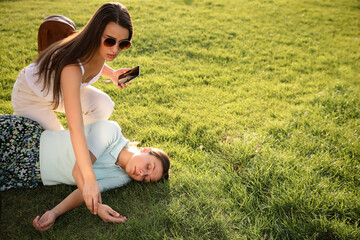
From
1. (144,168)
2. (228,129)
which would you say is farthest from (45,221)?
(228,129)

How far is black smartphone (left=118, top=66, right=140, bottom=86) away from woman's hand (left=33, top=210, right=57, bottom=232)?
5.45 ft

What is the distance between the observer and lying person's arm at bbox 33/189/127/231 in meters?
2.35

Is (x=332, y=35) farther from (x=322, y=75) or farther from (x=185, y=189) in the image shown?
(x=185, y=189)

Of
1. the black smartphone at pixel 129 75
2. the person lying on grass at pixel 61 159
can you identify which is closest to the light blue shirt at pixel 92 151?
the person lying on grass at pixel 61 159

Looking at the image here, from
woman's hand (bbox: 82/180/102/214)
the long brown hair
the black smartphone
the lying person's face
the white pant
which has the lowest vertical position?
the lying person's face

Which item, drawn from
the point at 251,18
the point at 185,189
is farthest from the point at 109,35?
the point at 251,18

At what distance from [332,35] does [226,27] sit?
3355mm

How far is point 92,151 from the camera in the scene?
2.69m

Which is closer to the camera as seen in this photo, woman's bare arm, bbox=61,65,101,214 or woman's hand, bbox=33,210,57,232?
woman's bare arm, bbox=61,65,101,214

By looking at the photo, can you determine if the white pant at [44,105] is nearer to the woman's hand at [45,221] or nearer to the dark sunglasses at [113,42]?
the dark sunglasses at [113,42]

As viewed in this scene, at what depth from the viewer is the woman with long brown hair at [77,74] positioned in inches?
89.0

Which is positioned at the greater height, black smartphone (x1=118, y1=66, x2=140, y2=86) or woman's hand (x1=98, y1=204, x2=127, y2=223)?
black smartphone (x1=118, y1=66, x2=140, y2=86)

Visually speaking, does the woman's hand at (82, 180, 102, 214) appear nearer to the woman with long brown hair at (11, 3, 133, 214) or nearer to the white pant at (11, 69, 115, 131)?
the woman with long brown hair at (11, 3, 133, 214)

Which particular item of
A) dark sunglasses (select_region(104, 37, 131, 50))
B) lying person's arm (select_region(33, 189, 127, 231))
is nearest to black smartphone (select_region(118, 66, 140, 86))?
dark sunglasses (select_region(104, 37, 131, 50))
